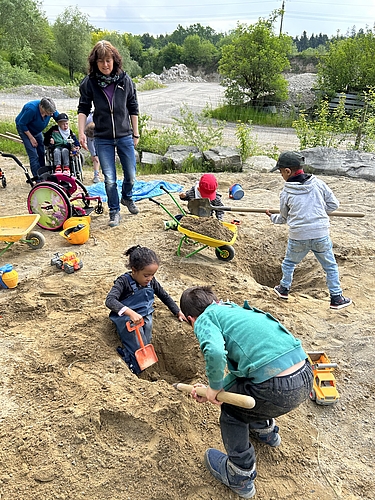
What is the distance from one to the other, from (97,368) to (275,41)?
18.1 metres

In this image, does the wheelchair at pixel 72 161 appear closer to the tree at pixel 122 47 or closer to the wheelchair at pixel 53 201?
the wheelchair at pixel 53 201

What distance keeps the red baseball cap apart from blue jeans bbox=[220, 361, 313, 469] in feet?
9.71

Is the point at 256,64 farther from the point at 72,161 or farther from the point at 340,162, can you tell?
the point at 72,161

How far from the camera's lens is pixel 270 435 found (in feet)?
7.52

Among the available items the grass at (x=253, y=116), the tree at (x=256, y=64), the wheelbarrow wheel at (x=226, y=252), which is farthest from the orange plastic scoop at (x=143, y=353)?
the tree at (x=256, y=64)

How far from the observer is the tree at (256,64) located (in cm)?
1717

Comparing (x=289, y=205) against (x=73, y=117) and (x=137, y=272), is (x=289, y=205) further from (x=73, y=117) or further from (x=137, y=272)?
(x=73, y=117)

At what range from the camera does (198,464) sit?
2.20m

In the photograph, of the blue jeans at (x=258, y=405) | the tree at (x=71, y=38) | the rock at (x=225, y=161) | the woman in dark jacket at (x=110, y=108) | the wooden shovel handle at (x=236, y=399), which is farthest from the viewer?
the tree at (x=71, y=38)

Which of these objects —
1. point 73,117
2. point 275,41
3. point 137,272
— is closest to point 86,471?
point 137,272

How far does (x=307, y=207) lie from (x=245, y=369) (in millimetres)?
2101

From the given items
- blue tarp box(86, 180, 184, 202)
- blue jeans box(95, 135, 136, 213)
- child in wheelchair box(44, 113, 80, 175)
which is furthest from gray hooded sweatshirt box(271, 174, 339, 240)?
child in wheelchair box(44, 113, 80, 175)

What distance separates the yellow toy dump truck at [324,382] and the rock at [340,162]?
5795 millimetres

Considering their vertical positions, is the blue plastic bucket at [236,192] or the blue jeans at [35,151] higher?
the blue jeans at [35,151]
